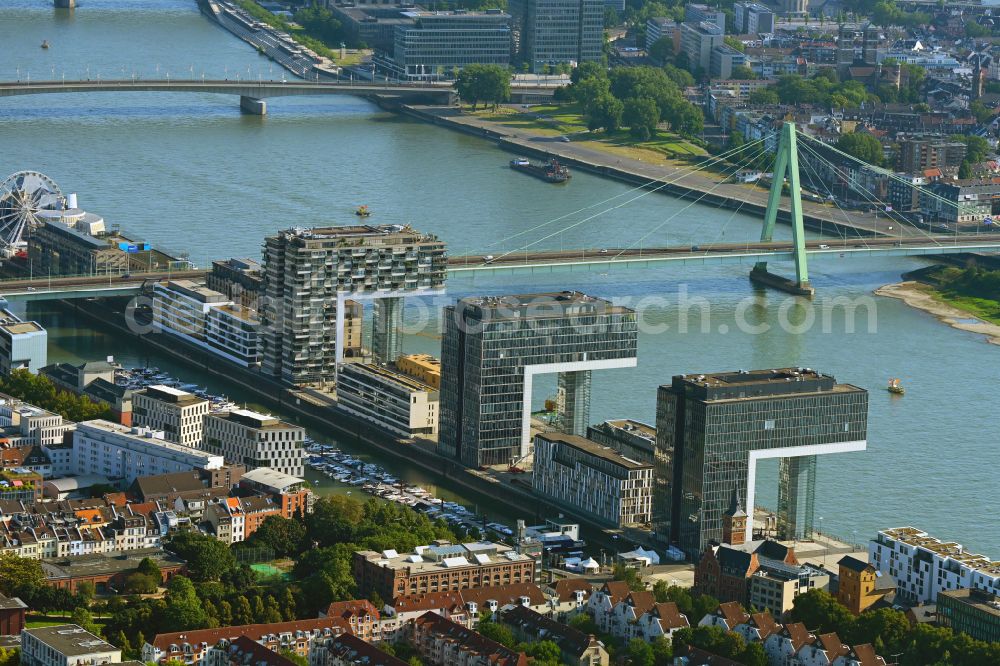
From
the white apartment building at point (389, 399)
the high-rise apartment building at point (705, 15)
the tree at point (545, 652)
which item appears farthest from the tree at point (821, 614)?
the high-rise apartment building at point (705, 15)

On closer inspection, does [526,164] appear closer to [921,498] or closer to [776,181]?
[776,181]

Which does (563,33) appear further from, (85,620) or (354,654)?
(354,654)

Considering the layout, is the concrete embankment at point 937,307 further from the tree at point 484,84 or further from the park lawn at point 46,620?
the park lawn at point 46,620

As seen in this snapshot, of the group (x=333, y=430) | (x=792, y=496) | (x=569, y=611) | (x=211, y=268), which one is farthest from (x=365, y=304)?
(x=569, y=611)

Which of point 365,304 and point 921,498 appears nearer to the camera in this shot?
point 921,498

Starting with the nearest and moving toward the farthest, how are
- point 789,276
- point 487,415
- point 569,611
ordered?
1. point 569,611
2. point 487,415
3. point 789,276

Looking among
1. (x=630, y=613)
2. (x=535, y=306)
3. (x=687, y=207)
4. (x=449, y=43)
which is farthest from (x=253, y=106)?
(x=630, y=613)

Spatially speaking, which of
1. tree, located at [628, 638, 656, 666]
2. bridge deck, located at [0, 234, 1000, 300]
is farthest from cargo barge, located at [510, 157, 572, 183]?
tree, located at [628, 638, 656, 666]

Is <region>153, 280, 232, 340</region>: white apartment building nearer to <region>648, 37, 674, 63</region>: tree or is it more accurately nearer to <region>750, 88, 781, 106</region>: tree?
→ <region>750, 88, 781, 106</region>: tree
